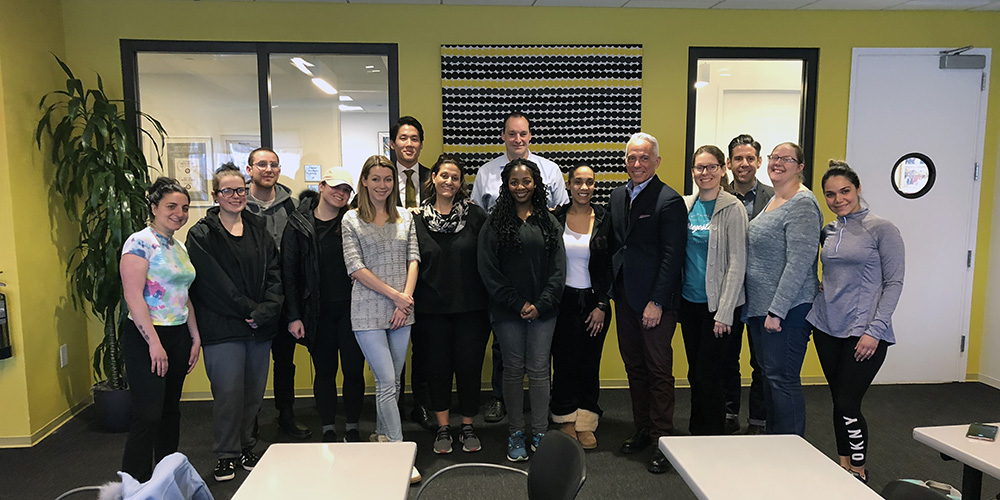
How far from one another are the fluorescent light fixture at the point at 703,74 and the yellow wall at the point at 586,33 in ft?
0.62

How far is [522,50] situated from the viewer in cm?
428

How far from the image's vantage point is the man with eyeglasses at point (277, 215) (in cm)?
331

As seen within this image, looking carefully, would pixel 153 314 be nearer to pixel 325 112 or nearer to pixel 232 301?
pixel 232 301

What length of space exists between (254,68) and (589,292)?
3.10 metres

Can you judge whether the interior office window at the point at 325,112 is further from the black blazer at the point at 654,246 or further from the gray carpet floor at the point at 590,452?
the black blazer at the point at 654,246

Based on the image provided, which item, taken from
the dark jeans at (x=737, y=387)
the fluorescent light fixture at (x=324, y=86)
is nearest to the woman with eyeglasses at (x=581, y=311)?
the dark jeans at (x=737, y=387)

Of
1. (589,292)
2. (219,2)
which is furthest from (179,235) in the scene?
(589,292)

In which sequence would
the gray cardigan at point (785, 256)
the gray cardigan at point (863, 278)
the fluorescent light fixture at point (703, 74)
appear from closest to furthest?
the gray cardigan at point (863, 278) → the gray cardigan at point (785, 256) → the fluorescent light fixture at point (703, 74)

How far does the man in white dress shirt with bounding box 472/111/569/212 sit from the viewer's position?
11.8 ft

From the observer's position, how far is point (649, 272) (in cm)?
304

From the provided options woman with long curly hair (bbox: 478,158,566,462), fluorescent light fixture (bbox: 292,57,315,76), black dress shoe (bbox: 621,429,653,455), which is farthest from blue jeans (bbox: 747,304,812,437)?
fluorescent light fixture (bbox: 292,57,315,76)

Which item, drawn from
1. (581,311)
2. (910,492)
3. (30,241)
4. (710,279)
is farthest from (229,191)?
(910,492)

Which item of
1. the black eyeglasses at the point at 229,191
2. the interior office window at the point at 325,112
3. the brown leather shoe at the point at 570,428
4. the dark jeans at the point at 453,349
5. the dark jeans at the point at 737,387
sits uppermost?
the interior office window at the point at 325,112

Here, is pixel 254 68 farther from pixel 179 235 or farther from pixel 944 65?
pixel 944 65
